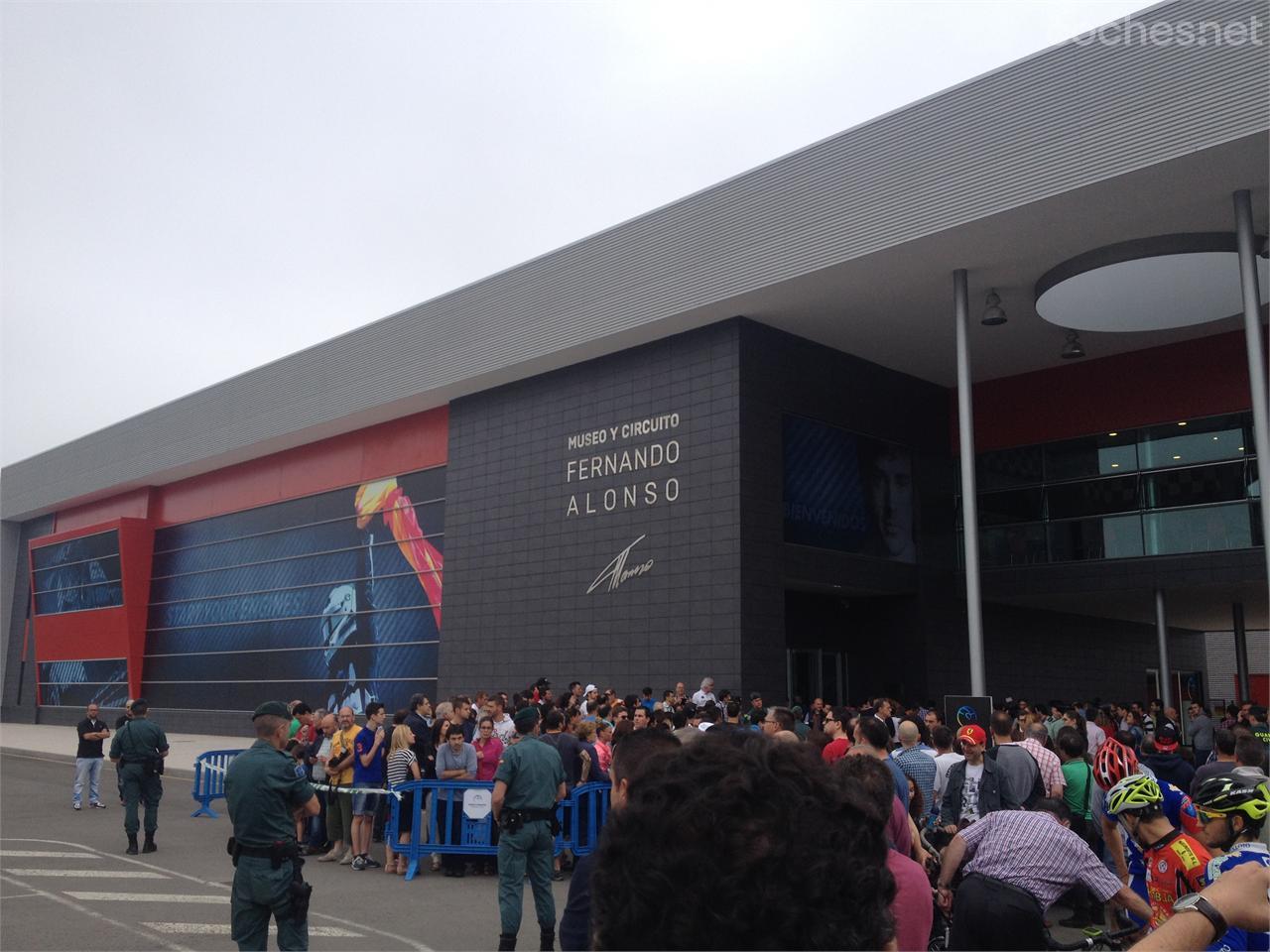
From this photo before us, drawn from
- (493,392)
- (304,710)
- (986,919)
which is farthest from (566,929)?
(493,392)

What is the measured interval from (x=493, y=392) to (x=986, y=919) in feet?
71.7

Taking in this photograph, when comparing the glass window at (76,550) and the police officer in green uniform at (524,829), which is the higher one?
the glass window at (76,550)

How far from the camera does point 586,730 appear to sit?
40.0 ft

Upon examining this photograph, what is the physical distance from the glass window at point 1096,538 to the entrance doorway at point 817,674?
531cm

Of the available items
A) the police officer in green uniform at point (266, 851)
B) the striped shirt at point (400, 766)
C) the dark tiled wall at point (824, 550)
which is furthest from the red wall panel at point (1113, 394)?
the police officer in green uniform at point (266, 851)

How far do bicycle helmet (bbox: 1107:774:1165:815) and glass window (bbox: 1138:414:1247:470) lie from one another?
716 inches

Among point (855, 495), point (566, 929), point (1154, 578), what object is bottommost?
point (566, 929)

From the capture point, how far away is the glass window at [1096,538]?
2141 centimetres

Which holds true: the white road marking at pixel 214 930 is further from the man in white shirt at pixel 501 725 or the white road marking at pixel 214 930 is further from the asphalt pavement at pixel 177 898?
the man in white shirt at pixel 501 725

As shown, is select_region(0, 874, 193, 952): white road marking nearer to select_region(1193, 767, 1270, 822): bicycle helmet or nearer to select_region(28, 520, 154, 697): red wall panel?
select_region(1193, 767, 1270, 822): bicycle helmet

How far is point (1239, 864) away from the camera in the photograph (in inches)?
145

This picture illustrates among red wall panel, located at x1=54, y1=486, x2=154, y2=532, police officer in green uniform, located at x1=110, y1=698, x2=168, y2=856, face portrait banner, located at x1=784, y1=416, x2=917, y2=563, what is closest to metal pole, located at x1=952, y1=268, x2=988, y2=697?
face portrait banner, located at x1=784, y1=416, x2=917, y2=563

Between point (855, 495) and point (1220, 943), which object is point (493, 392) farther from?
point (1220, 943)

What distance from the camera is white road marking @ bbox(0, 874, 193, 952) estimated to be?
800 cm
